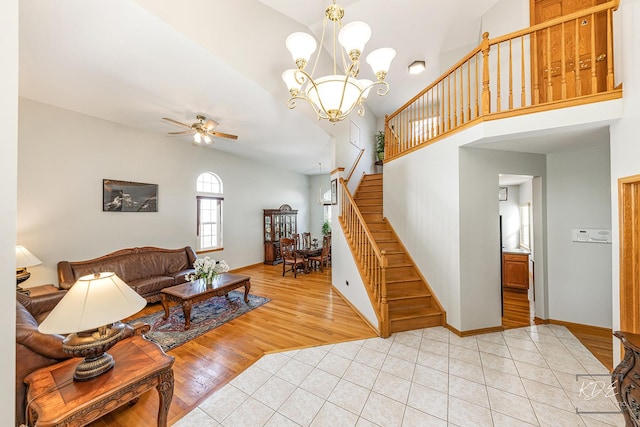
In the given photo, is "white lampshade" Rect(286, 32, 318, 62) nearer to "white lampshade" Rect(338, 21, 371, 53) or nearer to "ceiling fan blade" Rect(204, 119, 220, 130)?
"white lampshade" Rect(338, 21, 371, 53)

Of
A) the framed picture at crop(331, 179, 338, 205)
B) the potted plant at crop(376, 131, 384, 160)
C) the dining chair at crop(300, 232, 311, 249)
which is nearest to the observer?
the framed picture at crop(331, 179, 338, 205)

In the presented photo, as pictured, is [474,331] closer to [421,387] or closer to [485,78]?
[421,387]

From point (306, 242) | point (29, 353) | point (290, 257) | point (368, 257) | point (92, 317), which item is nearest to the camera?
point (92, 317)

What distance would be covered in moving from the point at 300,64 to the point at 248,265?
20.4 ft

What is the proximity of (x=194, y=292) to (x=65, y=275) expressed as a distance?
2032 millimetres

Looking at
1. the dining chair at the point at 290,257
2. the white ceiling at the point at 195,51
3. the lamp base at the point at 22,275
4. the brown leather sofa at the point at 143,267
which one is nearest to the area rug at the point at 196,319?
the brown leather sofa at the point at 143,267

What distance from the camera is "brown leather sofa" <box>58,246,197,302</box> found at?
148 inches

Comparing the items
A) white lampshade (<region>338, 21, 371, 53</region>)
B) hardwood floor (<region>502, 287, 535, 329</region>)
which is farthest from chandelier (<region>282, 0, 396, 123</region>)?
hardwood floor (<region>502, 287, 535, 329</region>)

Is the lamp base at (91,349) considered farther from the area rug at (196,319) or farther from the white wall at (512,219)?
the white wall at (512,219)

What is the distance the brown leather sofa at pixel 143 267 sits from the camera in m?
3.75

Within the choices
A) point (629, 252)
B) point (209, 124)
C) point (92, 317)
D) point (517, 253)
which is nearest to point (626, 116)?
point (629, 252)

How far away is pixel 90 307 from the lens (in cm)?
138

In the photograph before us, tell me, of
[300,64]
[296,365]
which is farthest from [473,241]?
[300,64]

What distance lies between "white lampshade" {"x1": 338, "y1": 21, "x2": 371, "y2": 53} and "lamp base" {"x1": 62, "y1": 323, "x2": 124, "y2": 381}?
261 centimetres
